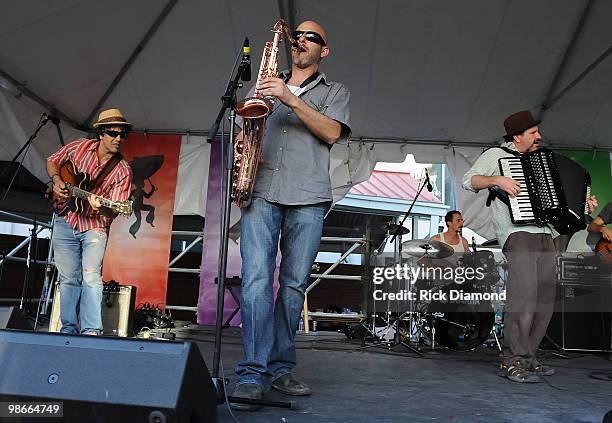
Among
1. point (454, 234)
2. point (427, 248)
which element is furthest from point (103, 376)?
point (454, 234)

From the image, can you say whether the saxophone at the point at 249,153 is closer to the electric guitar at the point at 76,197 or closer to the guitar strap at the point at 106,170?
the electric guitar at the point at 76,197

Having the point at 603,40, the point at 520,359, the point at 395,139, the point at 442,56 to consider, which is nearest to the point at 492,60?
the point at 442,56

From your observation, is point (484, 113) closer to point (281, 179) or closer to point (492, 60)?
point (492, 60)

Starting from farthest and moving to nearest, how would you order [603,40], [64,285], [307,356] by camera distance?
[603,40], [307,356], [64,285]

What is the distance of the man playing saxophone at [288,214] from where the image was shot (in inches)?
97.4

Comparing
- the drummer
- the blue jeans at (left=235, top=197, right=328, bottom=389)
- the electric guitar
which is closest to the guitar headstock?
the electric guitar

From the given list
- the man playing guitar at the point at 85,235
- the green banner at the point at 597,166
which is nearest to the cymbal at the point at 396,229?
the green banner at the point at 597,166

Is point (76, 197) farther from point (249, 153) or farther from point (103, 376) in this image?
point (103, 376)

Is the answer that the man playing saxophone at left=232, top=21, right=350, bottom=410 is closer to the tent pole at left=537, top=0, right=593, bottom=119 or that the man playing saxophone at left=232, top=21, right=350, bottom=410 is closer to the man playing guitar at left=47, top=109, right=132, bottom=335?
the man playing guitar at left=47, top=109, right=132, bottom=335

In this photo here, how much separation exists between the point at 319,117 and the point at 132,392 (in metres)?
1.55

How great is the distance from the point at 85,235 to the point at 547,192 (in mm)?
3362

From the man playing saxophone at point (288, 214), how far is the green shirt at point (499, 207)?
1612mm

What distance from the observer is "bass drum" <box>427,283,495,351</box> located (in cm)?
571

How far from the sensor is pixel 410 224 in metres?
11.4
